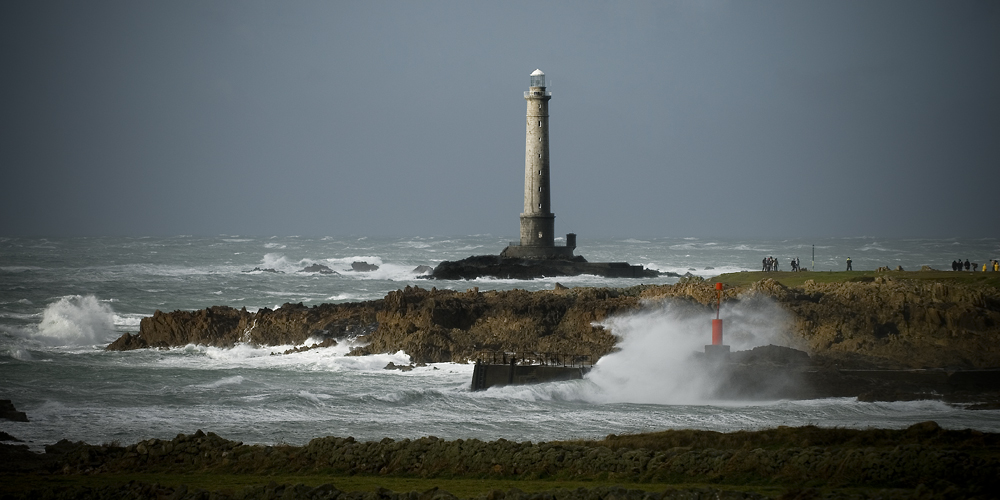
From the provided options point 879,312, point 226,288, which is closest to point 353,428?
point 879,312

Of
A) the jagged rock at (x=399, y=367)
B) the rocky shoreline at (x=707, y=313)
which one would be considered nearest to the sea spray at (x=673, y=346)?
the rocky shoreline at (x=707, y=313)

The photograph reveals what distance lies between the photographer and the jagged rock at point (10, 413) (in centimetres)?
1939

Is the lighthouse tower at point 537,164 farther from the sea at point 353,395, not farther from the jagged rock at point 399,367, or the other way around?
the jagged rock at point 399,367

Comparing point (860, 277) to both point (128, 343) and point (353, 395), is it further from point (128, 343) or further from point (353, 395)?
point (128, 343)

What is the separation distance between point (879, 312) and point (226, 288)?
3496cm

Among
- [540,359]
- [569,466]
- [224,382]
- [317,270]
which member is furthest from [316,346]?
[317,270]

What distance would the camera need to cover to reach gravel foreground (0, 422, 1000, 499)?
39.5ft

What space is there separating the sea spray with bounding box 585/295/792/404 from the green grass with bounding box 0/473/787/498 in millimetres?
9414

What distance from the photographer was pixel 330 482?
1338 cm

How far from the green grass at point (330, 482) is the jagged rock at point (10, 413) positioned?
5.83 metres

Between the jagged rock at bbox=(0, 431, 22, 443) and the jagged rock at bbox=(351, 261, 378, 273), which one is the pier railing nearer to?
the jagged rock at bbox=(0, 431, 22, 443)

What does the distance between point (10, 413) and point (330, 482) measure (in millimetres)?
9169

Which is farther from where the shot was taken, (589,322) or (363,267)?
(363,267)

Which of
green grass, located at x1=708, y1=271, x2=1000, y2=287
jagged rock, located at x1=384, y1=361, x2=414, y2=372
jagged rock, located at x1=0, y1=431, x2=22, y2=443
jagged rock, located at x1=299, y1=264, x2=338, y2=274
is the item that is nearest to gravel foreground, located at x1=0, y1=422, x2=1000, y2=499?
jagged rock, located at x1=0, y1=431, x2=22, y2=443
